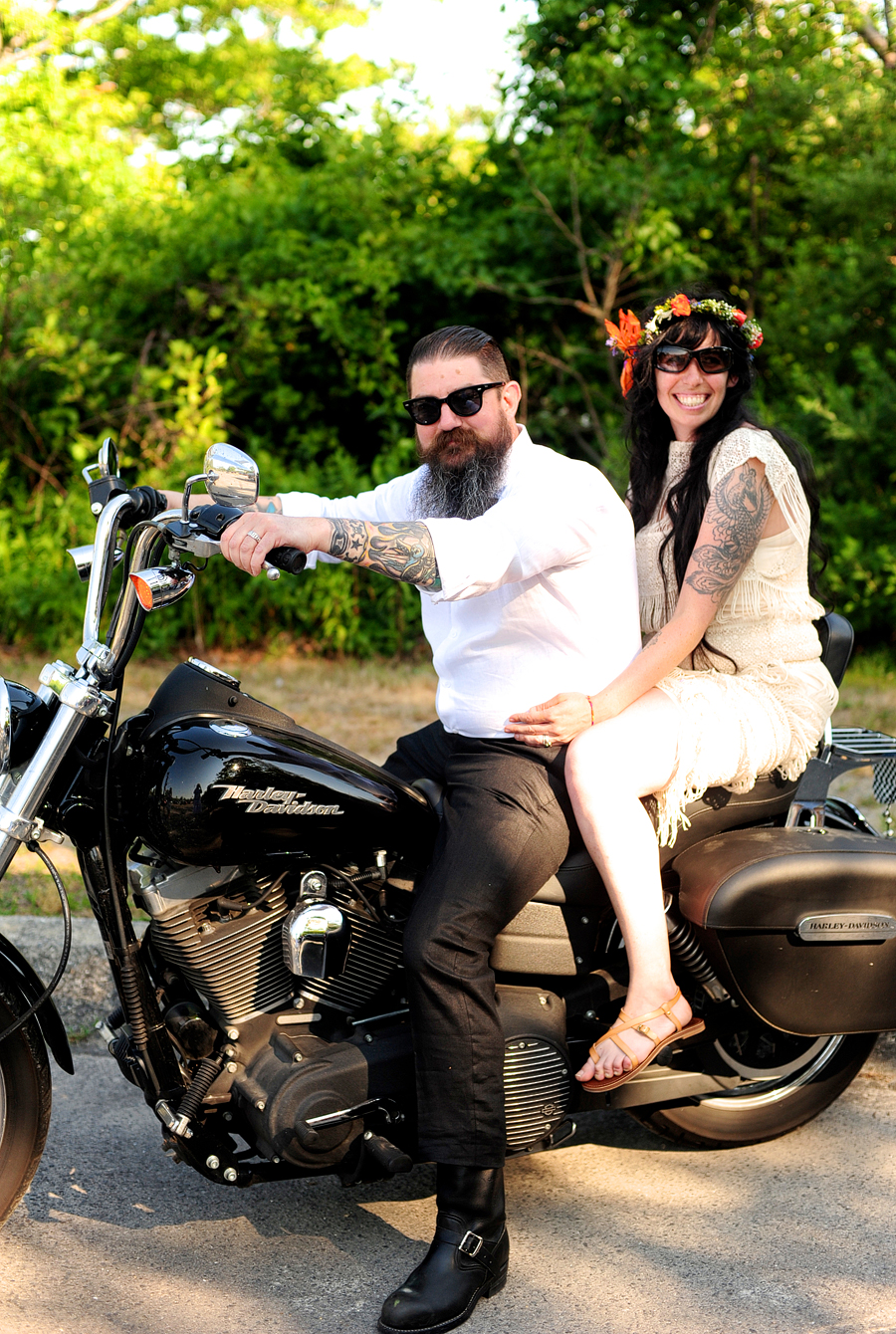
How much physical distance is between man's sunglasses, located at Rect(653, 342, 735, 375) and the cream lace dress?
19 centimetres

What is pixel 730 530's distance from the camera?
284cm

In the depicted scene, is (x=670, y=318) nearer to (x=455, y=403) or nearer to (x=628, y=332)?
(x=628, y=332)

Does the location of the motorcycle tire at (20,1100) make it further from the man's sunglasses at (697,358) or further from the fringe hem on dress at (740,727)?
the man's sunglasses at (697,358)

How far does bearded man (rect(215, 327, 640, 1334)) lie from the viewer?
2312mm

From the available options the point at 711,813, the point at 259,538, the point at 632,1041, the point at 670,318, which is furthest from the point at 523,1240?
the point at 670,318

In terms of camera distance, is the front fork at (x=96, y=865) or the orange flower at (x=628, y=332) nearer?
the front fork at (x=96, y=865)

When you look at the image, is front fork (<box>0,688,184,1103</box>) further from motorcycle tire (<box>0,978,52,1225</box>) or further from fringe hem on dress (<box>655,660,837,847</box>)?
fringe hem on dress (<box>655,660,837,847</box>)

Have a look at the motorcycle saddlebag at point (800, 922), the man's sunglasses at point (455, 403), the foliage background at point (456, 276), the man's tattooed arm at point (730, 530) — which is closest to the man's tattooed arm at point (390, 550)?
the man's sunglasses at point (455, 403)

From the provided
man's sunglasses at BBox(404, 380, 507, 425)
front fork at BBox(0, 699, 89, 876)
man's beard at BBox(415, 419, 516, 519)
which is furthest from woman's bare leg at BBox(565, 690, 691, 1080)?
front fork at BBox(0, 699, 89, 876)

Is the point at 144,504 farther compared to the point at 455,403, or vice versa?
the point at 455,403

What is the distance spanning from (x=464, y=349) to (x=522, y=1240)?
1.90m

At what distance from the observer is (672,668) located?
9.00 feet

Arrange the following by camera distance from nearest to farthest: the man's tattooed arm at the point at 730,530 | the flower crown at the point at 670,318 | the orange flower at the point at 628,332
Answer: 1. the man's tattooed arm at the point at 730,530
2. the flower crown at the point at 670,318
3. the orange flower at the point at 628,332

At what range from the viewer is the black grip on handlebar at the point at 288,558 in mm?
2064
